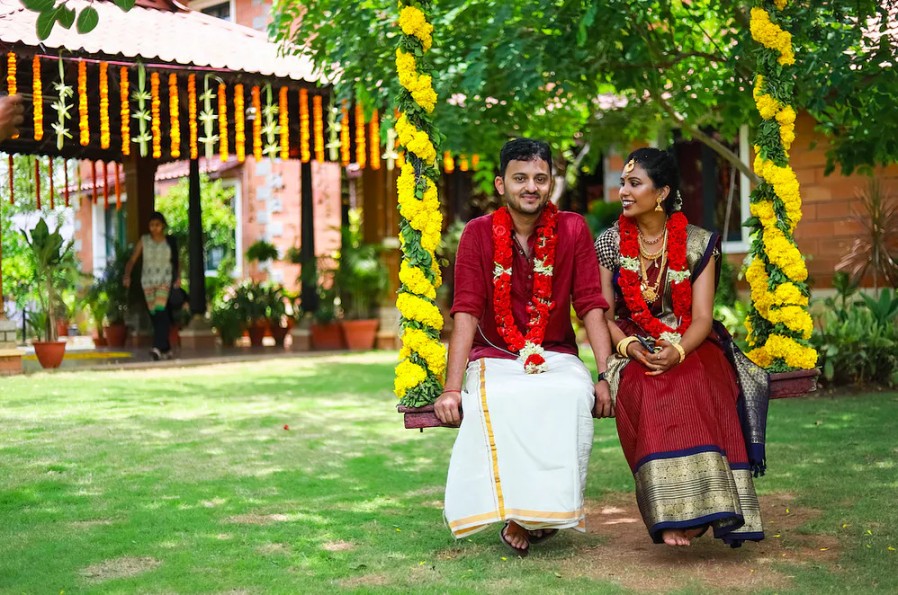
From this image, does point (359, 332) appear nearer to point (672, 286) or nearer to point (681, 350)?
point (672, 286)

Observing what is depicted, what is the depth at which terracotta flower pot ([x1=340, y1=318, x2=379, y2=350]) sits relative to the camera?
50.0 ft

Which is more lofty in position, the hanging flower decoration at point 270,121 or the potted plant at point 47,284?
the hanging flower decoration at point 270,121

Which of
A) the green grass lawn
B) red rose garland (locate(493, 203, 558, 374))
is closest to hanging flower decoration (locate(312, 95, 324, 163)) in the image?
the green grass lawn

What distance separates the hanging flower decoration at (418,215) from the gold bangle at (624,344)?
0.80 m

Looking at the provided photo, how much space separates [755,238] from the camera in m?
5.25

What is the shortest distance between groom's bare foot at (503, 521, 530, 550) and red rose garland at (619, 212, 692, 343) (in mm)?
1062

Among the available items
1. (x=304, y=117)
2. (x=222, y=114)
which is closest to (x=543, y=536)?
(x=222, y=114)

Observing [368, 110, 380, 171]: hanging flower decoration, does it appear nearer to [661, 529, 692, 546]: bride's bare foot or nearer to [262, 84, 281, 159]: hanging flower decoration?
[262, 84, 281, 159]: hanging flower decoration

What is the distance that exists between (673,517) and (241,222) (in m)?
18.2

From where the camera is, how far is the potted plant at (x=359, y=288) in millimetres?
15117

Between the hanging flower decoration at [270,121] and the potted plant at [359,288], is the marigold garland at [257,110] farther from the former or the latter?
the potted plant at [359,288]

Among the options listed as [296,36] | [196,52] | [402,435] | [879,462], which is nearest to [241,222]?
[196,52]

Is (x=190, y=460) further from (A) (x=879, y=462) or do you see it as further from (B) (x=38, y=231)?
(B) (x=38, y=231)

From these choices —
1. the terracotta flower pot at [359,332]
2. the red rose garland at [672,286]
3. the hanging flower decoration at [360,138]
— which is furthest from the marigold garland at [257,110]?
the red rose garland at [672,286]
